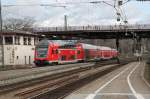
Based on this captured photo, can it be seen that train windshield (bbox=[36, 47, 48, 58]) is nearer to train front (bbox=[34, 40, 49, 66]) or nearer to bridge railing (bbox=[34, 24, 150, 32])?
train front (bbox=[34, 40, 49, 66])

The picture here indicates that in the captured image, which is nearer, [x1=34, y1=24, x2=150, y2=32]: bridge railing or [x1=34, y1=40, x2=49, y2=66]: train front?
[x1=34, y1=40, x2=49, y2=66]: train front

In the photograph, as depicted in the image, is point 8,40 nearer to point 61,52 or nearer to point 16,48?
point 16,48

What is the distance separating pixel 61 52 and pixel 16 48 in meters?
16.9

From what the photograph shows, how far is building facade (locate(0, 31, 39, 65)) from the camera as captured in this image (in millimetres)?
88438

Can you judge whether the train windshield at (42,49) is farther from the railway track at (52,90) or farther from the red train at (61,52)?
the railway track at (52,90)

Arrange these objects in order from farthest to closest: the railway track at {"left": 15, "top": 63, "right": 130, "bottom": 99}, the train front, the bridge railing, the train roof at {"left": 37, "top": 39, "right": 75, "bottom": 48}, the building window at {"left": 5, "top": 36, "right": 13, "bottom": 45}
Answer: the bridge railing
the building window at {"left": 5, "top": 36, "right": 13, "bottom": 45}
the train roof at {"left": 37, "top": 39, "right": 75, "bottom": 48}
the train front
the railway track at {"left": 15, "top": 63, "right": 130, "bottom": 99}

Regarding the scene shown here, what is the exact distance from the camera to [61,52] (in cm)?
7506

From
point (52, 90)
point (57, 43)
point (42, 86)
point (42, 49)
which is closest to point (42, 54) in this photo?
→ point (42, 49)

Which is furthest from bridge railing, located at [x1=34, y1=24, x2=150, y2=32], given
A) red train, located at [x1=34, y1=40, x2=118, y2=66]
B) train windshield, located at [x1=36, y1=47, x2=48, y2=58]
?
train windshield, located at [x1=36, y1=47, x2=48, y2=58]

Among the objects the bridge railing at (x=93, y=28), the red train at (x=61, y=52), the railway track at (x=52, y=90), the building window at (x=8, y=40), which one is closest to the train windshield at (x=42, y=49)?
the red train at (x=61, y=52)

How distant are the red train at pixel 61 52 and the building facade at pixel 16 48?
12.6 meters

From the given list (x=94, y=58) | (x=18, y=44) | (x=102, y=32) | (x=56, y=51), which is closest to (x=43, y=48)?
(x=56, y=51)

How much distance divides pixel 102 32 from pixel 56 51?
3713 cm

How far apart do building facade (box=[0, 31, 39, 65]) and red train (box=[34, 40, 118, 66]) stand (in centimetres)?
1258
